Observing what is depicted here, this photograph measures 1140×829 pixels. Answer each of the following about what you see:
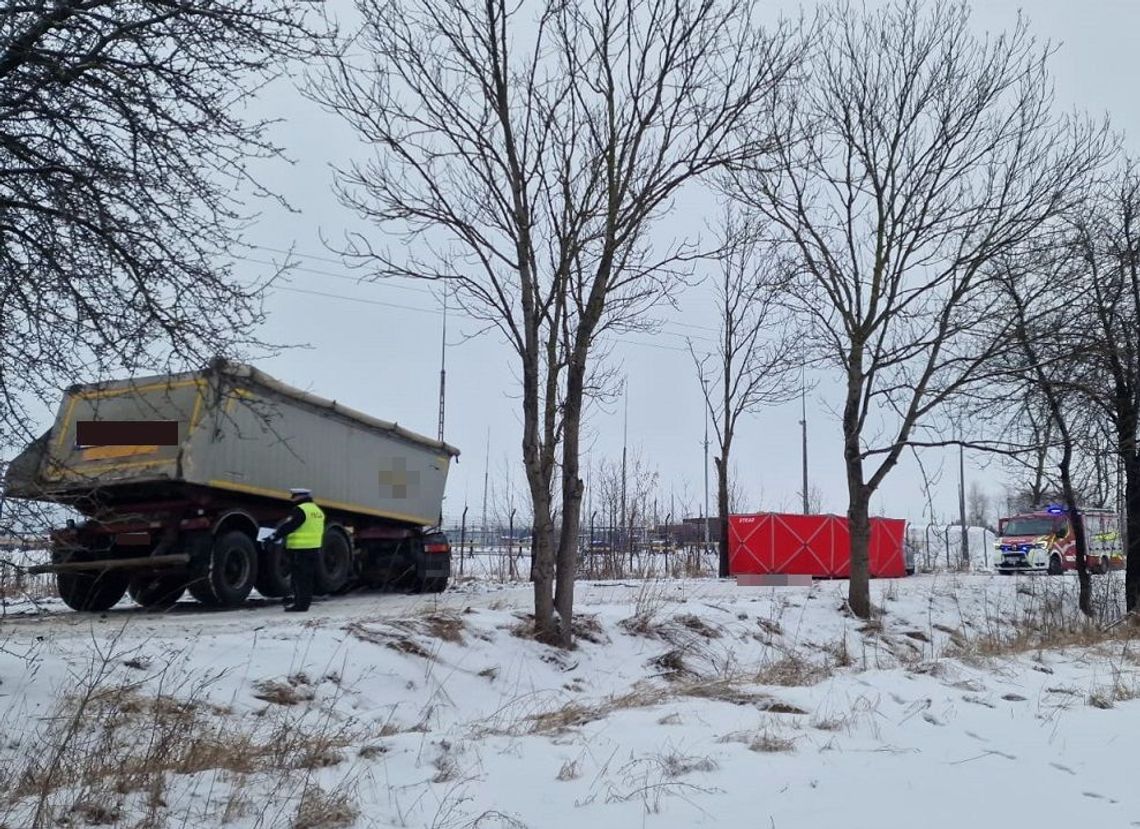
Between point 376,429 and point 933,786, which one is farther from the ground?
point 376,429

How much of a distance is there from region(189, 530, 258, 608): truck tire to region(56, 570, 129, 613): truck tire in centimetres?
112

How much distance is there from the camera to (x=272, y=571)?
15.0 m

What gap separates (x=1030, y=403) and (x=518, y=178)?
9.56 metres

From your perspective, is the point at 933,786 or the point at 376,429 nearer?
the point at 933,786

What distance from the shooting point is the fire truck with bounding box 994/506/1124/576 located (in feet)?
105

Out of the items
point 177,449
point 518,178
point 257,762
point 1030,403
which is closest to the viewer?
point 257,762

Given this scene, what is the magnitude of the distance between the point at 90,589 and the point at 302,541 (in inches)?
119

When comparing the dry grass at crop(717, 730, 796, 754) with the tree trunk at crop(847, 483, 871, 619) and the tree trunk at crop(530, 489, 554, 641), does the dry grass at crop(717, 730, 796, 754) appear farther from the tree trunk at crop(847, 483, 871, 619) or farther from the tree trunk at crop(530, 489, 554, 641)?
the tree trunk at crop(847, 483, 871, 619)

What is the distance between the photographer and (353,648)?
30.7 feet

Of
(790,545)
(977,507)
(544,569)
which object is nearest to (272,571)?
(544,569)

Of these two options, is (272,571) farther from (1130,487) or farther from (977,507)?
(977,507)

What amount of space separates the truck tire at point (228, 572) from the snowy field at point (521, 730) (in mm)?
1256

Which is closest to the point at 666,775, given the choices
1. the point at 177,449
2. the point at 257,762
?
the point at 257,762

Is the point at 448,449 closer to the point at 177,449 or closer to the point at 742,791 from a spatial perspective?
the point at 177,449
